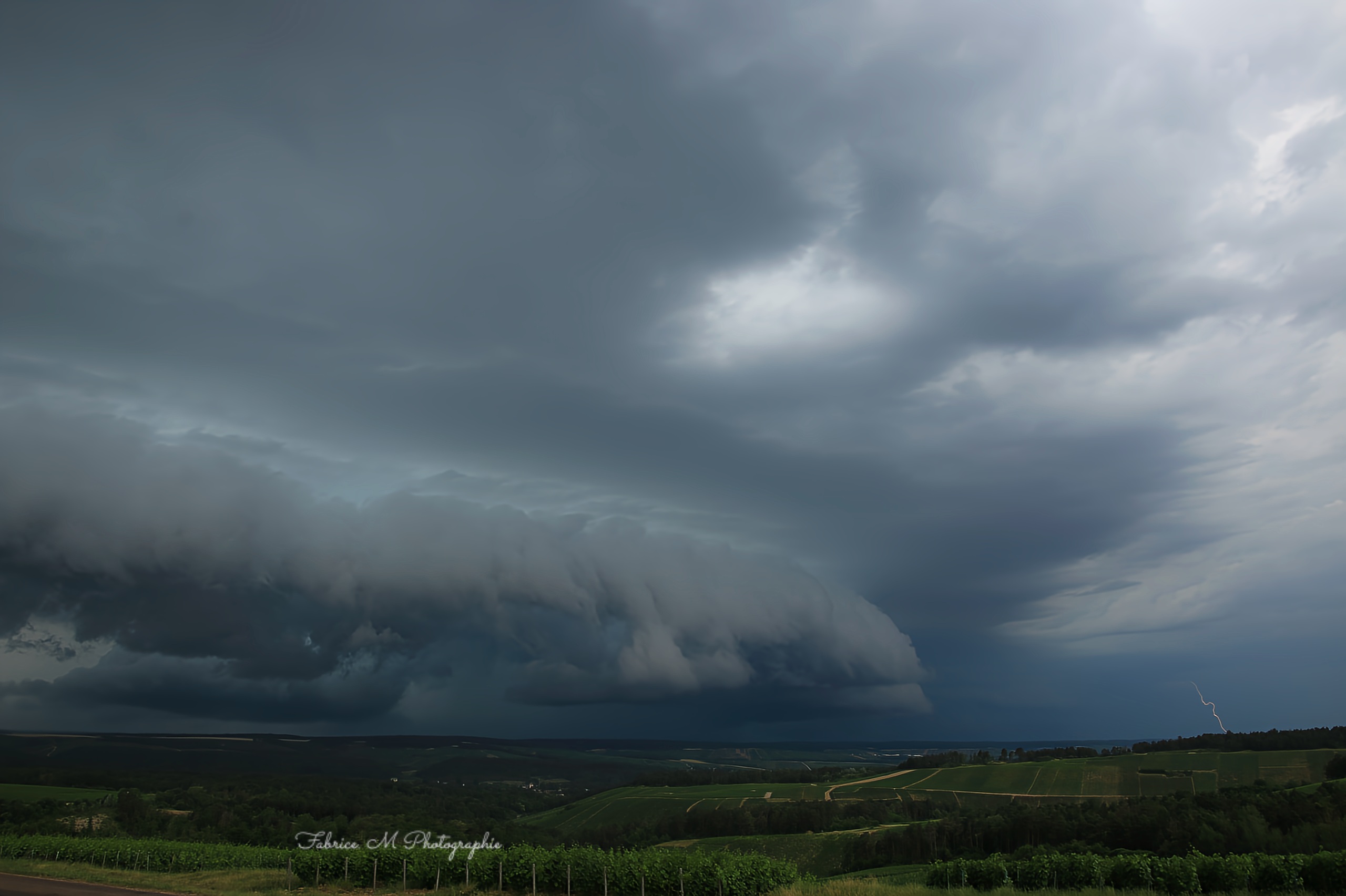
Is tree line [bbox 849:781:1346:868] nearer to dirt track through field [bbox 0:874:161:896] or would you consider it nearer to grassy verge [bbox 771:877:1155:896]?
grassy verge [bbox 771:877:1155:896]

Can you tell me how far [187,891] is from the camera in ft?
150

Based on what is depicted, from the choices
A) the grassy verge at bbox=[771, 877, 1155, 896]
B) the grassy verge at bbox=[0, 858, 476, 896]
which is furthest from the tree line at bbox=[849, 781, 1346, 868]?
the grassy verge at bbox=[0, 858, 476, 896]

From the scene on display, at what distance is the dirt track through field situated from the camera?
4288cm

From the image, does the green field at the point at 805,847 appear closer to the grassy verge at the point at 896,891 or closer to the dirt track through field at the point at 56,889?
the grassy verge at the point at 896,891

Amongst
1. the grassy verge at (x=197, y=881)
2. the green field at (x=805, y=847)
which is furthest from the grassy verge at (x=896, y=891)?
the green field at (x=805, y=847)

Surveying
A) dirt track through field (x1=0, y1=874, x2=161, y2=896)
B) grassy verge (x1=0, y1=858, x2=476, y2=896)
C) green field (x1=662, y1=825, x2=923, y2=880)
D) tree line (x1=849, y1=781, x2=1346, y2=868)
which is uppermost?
dirt track through field (x1=0, y1=874, x2=161, y2=896)

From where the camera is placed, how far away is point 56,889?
4575 cm

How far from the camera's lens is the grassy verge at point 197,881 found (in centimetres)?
4722

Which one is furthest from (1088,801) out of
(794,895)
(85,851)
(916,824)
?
(85,851)

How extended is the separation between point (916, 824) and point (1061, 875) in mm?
134597

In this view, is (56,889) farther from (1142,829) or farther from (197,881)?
(1142,829)

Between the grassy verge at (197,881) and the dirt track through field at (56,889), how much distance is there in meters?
1.35

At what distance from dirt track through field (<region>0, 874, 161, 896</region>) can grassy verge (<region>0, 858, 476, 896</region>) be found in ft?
4.43

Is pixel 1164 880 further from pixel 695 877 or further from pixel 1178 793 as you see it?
pixel 1178 793
